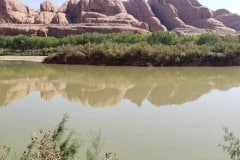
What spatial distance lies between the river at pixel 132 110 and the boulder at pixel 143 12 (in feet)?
174

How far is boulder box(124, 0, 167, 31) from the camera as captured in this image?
280 ft

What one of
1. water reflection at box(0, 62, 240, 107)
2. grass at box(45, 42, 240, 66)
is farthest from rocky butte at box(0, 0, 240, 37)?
water reflection at box(0, 62, 240, 107)

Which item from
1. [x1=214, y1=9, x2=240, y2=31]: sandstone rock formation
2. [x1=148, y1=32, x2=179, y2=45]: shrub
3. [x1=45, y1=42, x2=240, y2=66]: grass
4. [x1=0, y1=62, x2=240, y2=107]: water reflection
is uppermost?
[x1=0, y1=62, x2=240, y2=107]: water reflection

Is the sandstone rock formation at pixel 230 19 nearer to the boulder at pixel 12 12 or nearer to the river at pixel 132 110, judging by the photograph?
the boulder at pixel 12 12

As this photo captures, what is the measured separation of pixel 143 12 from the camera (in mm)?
88812

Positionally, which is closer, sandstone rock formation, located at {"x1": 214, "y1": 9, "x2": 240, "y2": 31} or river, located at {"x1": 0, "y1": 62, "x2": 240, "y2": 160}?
river, located at {"x1": 0, "y1": 62, "x2": 240, "y2": 160}

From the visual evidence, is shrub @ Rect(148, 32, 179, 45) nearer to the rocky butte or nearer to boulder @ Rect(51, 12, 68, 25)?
the rocky butte

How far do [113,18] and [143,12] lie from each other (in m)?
10.7

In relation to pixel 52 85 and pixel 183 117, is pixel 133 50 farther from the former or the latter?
pixel 183 117

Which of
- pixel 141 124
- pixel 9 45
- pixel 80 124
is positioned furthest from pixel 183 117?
pixel 9 45

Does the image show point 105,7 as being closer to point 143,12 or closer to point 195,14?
point 143,12

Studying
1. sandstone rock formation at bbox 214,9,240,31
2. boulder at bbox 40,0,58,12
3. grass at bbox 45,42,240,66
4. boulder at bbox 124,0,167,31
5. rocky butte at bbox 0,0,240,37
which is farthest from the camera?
sandstone rock formation at bbox 214,9,240,31

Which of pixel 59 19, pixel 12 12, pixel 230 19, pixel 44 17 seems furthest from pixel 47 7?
pixel 230 19

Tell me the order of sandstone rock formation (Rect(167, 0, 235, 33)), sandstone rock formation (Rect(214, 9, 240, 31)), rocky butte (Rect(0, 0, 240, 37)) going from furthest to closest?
sandstone rock formation (Rect(214, 9, 240, 31)) → sandstone rock formation (Rect(167, 0, 235, 33)) → rocky butte (Rect(0, 0, 240, 37))
